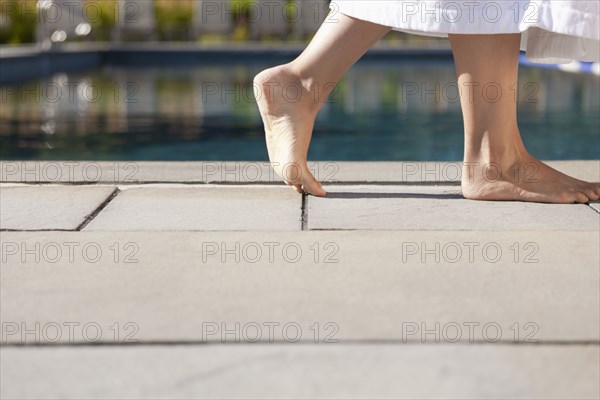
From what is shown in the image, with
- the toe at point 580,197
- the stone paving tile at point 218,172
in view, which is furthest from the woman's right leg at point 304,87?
the toe at point 580,197

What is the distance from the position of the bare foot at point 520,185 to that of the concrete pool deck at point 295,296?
36 mm

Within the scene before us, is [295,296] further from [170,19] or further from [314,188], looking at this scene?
[170,19]

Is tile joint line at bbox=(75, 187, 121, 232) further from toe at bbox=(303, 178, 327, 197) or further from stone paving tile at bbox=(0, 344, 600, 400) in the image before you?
stone paving tile at bbox=(0, 344, 600, 400)

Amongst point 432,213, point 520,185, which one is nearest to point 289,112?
point 432,213

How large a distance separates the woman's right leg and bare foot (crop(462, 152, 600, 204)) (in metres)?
0.37

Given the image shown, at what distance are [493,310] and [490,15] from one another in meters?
0.89

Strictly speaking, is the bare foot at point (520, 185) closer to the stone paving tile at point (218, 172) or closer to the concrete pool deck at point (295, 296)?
the concrete pool deck at point (295, 296)

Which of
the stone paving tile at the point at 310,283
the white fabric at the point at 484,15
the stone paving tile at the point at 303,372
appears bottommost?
the stone paving tile at the point at 310,283

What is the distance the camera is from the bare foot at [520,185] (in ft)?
6.91

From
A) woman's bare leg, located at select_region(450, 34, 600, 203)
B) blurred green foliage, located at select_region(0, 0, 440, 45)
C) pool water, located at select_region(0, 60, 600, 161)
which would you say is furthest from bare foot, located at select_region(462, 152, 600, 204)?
blurred green foliage, located at select_region(0, 0, 440, 45)

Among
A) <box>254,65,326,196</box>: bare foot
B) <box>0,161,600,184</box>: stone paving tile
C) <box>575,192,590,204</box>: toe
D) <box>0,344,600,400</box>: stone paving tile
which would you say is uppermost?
<box>254,65,326,196</box>: bare foot

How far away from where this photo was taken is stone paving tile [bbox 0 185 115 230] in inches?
73.4

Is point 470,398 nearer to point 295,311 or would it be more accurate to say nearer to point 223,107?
point 295,311

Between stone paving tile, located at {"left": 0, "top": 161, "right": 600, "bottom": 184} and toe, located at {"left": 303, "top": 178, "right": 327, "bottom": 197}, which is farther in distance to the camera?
stone paving tile, located at {"left": 0, "top": 161, "right": 600, "bottom": 184}
